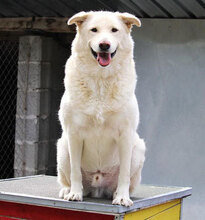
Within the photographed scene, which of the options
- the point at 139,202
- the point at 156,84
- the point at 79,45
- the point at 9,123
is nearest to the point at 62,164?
the point at 139,202

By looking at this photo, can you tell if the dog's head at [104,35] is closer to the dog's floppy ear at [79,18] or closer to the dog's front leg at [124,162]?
the dog's floppy ear at [79,18]

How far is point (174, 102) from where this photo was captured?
433 centimetres

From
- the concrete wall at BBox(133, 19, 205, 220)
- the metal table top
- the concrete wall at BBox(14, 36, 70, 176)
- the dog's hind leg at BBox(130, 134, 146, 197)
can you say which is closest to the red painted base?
the metal table top

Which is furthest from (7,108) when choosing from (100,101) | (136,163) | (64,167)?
(100,101)

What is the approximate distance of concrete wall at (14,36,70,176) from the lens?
203 inches

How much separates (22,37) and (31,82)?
48 centimetres

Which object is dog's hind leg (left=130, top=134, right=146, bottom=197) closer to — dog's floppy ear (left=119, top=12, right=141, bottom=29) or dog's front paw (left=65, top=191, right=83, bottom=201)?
dog's front paw (left=65, top=191, right=83, bottom=201)

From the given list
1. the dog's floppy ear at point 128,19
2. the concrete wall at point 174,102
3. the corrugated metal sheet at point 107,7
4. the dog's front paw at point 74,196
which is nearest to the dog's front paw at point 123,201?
the dog's front paw at point 74,196

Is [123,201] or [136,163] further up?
[136,163]

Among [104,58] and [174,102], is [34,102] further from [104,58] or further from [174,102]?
[104,58]

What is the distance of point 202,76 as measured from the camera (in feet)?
13.9

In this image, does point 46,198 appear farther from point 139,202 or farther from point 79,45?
point 79,45

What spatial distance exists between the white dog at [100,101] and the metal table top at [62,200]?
6cm

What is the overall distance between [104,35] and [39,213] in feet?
3.29
